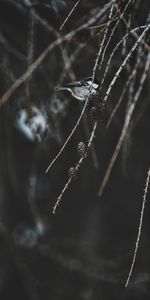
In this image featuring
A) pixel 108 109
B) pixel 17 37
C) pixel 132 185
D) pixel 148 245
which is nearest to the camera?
pixel 108 109

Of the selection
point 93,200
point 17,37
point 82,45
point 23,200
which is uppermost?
point 17,37

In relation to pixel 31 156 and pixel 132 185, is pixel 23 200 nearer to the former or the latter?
pixel 31 156

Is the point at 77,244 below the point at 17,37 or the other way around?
below

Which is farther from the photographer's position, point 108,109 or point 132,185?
point 132,185

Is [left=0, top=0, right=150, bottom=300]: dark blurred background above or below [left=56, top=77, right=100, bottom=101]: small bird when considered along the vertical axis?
below

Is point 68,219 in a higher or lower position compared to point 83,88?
lower

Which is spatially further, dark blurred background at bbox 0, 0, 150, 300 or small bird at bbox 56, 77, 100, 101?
dark blurred background at bbox 0, 0, 150, 300

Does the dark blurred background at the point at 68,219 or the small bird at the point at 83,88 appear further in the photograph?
the dark blurred background at the point at 68,219

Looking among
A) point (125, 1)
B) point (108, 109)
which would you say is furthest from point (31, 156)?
point (125, 1)

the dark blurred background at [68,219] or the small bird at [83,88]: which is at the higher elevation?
the small bird at [83,88]

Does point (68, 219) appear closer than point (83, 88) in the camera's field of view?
No

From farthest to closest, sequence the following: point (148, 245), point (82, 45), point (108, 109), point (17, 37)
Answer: point (148, 245) < point (17, 37) < point (108, 109) < point (82, 45)
